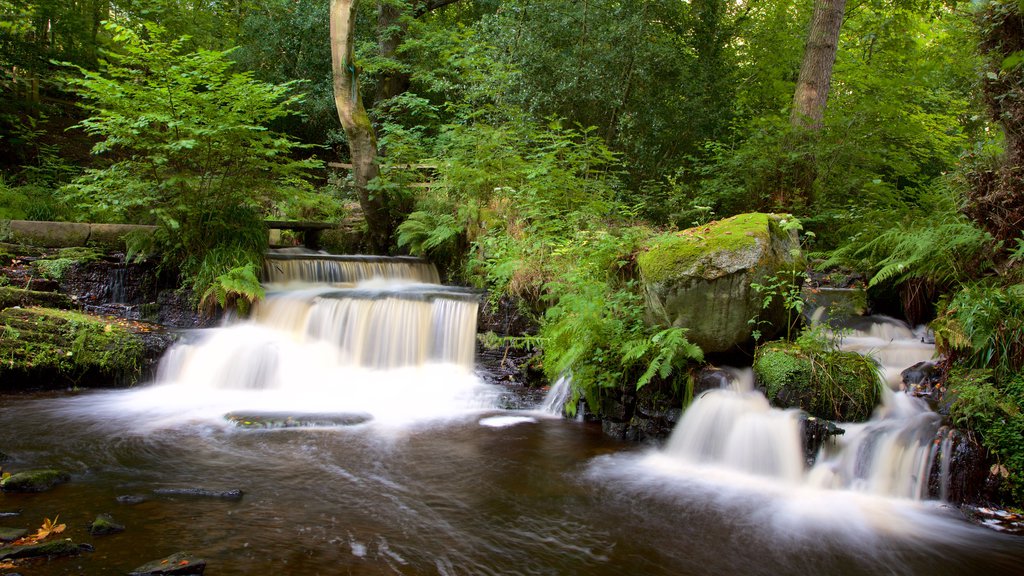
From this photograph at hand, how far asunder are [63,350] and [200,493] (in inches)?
183

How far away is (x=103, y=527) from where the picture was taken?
11.2ft

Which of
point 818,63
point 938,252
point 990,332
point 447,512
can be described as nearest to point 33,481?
point 447,512

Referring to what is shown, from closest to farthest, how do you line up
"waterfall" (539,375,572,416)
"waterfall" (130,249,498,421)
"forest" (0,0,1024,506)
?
"forest" (0,0,1024,506), "waterfall" (539,375,572,416), "waterfall" (130,249,498,421)

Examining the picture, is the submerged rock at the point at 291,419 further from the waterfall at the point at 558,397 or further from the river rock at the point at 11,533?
the river rock at the point at 11,533

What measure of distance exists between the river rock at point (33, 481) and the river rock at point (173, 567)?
1.66 m

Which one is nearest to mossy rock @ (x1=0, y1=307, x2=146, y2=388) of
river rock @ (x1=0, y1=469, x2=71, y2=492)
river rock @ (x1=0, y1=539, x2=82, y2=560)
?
river rock @ (x1=0, y1=469, x2=71, y2=492)

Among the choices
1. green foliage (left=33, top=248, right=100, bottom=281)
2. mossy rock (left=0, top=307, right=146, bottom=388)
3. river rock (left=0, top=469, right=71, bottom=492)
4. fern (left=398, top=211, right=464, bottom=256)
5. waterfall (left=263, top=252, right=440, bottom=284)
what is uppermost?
fern (left=398, top=211, right=464, bottom=256)

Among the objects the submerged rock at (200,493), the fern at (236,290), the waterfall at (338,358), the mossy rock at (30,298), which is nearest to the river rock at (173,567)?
the submerged rock at (200,493)

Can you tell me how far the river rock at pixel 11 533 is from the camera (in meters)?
3.17

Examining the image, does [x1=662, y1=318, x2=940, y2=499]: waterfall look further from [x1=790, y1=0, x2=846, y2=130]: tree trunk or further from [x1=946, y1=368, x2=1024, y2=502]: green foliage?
[x1=790, y1=0, x2=846, y2=130]: tree trunk

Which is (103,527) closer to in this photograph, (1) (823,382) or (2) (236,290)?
(1) (823,382)

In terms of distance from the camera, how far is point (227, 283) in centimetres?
859

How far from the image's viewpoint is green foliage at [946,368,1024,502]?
160 inches

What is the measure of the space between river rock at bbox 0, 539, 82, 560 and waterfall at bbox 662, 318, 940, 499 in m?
4.45
